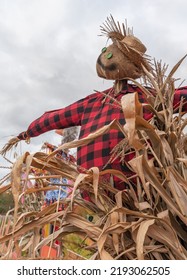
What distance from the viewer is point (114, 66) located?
1228 millimetres

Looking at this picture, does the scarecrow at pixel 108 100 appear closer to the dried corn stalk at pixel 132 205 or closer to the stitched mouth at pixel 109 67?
the stitched mouth at pixel 109 67

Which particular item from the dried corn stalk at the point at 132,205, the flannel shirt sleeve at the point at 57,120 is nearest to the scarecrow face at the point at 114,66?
the flannel shirt sleeve at the point at 57,120

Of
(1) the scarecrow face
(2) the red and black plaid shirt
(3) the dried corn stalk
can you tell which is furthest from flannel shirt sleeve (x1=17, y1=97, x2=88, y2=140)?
(3) the dried corn stalk

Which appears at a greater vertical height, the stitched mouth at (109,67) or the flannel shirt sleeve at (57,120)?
the stitched mouth at (109,67)

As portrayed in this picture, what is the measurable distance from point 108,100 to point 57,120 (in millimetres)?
221

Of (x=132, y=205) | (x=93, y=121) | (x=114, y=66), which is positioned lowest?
(x=132, y=205)

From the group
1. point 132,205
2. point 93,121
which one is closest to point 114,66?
point 93,121

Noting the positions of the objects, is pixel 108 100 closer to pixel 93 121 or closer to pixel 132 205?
pixel 93 121

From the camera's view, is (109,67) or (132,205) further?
(109,67)

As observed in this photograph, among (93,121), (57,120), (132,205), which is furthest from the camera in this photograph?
(57,120)

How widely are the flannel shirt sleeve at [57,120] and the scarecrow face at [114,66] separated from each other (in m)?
0.11

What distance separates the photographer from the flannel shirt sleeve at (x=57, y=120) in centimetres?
129
